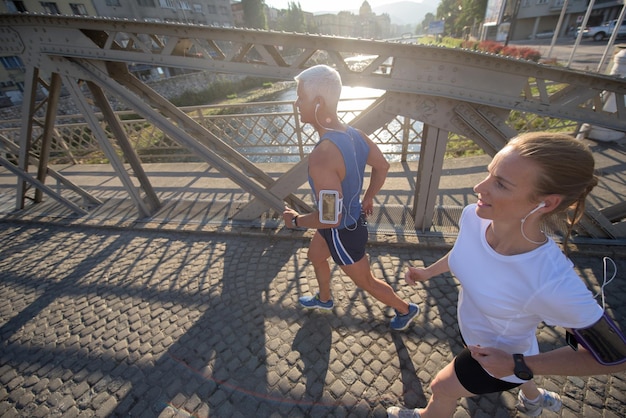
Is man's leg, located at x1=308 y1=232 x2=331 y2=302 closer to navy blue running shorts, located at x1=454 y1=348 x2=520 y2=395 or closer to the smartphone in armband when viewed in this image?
the smartphone in armband

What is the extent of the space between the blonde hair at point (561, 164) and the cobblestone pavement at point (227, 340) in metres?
1.98

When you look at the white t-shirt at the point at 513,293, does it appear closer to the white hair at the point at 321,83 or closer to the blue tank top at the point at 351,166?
the blue tank top at the point at 351,166

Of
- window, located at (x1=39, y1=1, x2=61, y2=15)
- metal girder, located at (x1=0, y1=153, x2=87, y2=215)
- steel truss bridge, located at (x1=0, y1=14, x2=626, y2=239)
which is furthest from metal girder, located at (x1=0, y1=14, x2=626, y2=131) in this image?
window, located at (x1=39, y1=1, x2=61, y2=15)

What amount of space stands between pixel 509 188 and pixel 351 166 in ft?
3.38

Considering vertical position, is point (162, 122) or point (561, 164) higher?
point (561, 164)

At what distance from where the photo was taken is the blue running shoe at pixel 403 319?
266 cm

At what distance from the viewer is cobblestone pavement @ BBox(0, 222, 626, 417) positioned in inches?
91.1

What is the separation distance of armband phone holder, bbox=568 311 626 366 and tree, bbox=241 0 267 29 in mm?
65292

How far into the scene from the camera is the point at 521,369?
3.77 ft

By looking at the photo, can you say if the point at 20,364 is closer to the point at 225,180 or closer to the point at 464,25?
the point at 225,180

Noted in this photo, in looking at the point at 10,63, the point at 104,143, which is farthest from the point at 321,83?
the point at 10,63

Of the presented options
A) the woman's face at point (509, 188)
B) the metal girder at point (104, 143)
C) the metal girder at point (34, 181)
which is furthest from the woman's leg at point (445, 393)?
the metal girder at point (34, 181)

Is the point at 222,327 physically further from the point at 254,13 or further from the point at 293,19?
the point at 293,19

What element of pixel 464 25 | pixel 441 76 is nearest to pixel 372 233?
pixel 441 76
